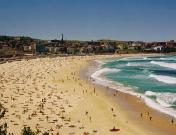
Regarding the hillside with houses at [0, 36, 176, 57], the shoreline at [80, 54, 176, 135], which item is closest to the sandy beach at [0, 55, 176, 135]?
the shoreline at [80, 54, 176, 135]

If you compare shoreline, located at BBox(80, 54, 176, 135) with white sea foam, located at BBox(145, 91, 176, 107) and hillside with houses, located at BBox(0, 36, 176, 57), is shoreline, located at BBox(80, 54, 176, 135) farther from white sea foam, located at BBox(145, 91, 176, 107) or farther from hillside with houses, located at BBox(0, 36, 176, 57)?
hillside with houses, located at BBox(0, 36, 176, 57)

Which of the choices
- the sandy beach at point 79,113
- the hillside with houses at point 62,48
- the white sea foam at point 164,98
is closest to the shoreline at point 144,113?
the sandy beach at point 79,113

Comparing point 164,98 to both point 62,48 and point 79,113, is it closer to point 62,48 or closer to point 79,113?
point 79,113

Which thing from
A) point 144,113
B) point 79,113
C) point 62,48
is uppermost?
point 62,48

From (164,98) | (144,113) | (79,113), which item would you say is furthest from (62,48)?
(79,113)

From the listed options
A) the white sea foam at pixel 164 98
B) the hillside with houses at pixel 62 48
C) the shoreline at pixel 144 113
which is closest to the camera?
the shoreline at pixel 144 113

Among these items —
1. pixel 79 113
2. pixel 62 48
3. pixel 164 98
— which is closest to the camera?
pixel 79 113

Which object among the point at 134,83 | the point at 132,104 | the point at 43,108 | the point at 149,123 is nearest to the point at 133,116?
the point at 149,123

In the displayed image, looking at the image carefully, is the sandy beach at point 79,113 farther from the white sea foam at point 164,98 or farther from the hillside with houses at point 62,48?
the hillside with houses at point 62,48

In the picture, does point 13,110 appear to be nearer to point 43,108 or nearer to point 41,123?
point 43,108
